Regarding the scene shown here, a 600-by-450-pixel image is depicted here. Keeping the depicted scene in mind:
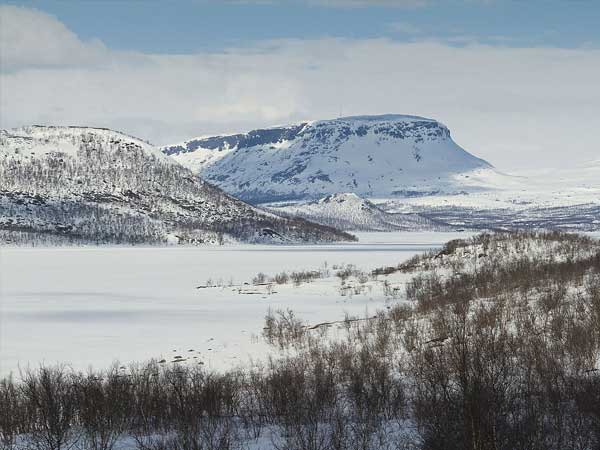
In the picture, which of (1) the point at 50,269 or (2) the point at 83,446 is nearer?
(2) the point at 83,446

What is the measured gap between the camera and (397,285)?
4853 cm

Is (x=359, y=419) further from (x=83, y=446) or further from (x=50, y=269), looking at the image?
(x=50, y=269)

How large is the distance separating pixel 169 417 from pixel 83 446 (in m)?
2.27

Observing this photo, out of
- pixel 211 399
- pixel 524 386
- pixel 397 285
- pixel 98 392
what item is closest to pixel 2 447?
pixel 98 392

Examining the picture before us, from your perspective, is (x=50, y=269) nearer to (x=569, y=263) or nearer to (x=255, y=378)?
(x=569, y=263)

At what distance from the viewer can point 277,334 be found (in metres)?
30.9

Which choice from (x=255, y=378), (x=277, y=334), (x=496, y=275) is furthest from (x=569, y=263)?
(x=255, y=378)

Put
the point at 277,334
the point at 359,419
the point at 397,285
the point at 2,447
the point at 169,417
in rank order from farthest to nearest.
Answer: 1. the point at 397,285
2. the point at 277,334
3. the point at 169,417
4. the point at 359,419
5. the point at 2,447

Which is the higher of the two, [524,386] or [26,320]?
[524,386]

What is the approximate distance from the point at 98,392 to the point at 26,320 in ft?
96.9

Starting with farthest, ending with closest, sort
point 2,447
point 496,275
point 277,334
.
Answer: point 496,275 → point 277,334 → point 2,447

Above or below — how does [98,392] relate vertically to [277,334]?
above

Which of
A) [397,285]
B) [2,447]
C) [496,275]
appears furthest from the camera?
[397,285]

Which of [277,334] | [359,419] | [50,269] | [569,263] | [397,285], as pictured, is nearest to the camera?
[359,419]
